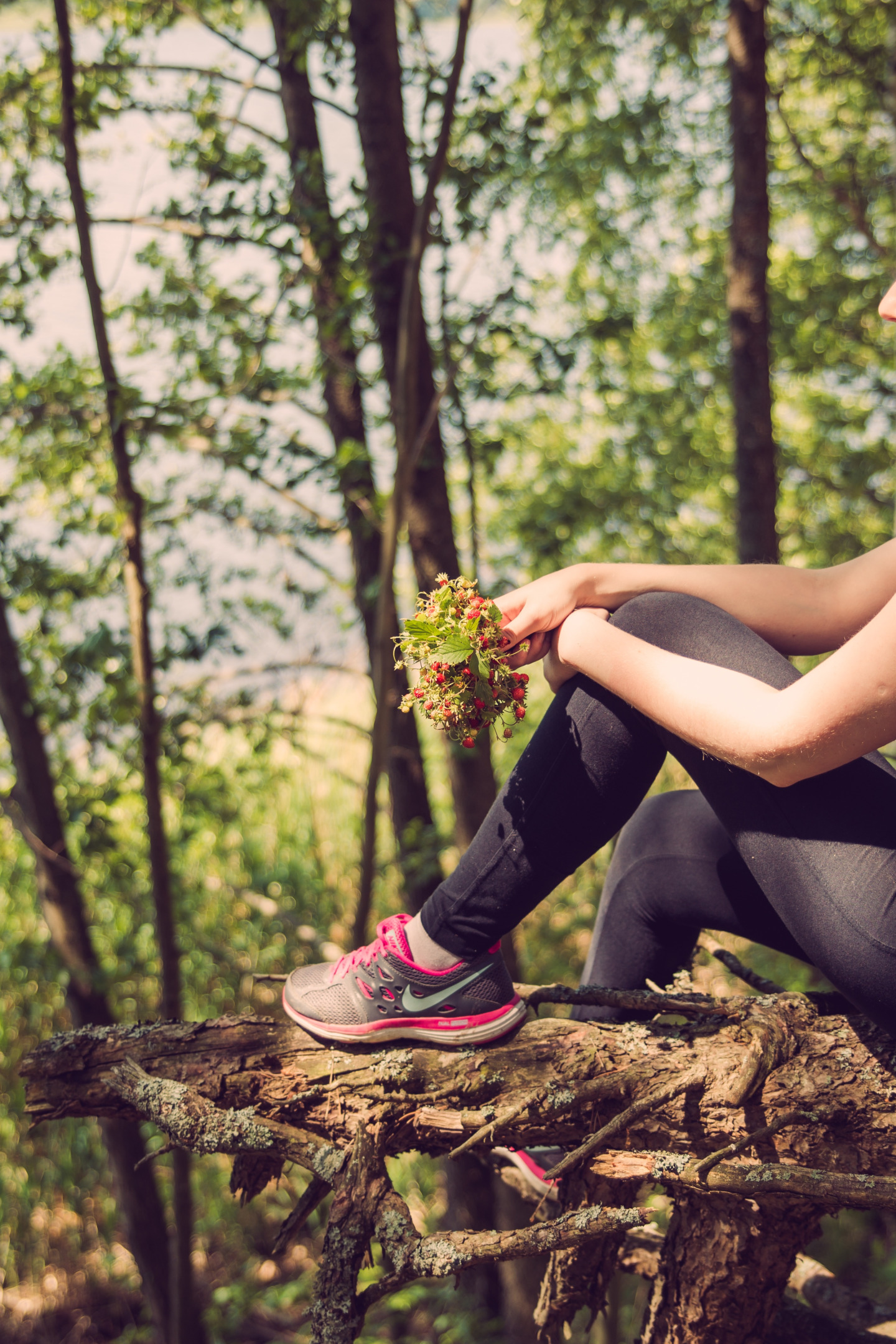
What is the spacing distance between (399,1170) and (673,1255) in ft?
10.9

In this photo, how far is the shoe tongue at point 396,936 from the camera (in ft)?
4.68

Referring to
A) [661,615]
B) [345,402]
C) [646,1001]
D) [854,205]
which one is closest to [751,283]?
[345,402]

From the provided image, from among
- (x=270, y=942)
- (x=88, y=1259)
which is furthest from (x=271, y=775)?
(x=88, y=1259)

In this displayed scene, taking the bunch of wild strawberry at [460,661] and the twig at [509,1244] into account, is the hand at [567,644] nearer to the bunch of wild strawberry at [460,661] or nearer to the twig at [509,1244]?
the bunch of wild strawberry at [460,661]

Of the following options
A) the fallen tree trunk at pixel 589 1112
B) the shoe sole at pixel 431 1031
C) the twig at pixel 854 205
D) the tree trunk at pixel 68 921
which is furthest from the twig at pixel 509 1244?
the twig at pixel 854 205

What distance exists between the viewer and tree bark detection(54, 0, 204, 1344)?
6.97ft

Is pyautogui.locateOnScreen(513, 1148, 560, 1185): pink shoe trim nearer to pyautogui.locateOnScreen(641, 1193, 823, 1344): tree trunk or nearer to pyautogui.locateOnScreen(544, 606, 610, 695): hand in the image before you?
pyautogui.locateOnScreen(641, 1193, 823, 1344): tree trunk

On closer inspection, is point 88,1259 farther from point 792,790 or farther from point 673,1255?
point 792,790

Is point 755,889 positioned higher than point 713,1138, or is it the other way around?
point 755,889

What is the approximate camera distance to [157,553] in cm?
351

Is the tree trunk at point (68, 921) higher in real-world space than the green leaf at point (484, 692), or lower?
lower

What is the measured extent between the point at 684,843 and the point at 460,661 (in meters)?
0.51

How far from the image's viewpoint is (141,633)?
2457mm

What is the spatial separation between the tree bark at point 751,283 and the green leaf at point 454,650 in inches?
98.1
